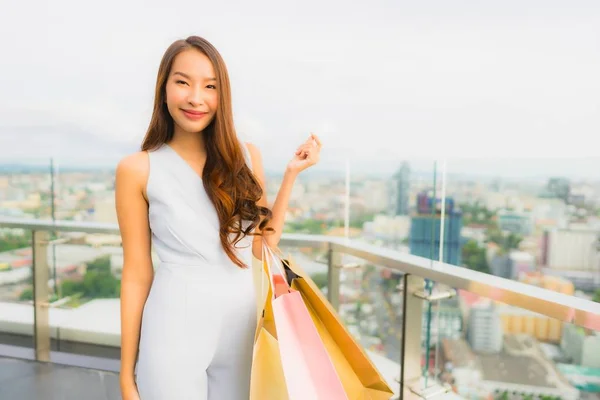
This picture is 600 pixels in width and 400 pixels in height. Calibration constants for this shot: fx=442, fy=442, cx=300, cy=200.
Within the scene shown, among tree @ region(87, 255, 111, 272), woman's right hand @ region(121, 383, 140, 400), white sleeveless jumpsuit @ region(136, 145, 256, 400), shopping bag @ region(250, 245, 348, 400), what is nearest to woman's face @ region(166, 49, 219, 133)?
white sleeveless jumpsuit @ region(136, 145, 256, 400)

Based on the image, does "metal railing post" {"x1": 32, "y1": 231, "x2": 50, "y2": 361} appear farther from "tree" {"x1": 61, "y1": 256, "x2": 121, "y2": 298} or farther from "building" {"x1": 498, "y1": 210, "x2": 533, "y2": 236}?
"building" {"x1": 498, "y1": 210, "x2": 533, "y2": 236}

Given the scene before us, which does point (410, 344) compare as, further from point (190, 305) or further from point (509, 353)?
point (190, 305)

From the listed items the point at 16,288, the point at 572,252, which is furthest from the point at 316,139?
the point at 16,288

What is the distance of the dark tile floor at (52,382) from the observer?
257 centimetres

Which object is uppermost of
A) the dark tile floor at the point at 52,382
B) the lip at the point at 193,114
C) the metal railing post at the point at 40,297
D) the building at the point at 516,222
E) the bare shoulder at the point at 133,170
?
the lip at the point at 193,114

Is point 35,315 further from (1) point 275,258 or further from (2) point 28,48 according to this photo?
(1) point 275,258

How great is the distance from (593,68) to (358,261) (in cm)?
477

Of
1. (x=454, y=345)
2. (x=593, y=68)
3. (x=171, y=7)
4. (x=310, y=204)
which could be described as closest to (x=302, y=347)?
(x=454, y=345)

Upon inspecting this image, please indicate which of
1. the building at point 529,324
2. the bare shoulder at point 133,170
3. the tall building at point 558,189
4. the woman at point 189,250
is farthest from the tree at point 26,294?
the tall building at point 558,189

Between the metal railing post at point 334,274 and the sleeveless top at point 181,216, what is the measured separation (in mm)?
1310

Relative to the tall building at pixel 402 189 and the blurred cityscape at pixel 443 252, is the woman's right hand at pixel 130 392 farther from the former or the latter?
the tall building at pixel 402 189

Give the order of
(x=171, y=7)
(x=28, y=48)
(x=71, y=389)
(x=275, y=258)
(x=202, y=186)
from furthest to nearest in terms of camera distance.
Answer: (x=28, y=48)
(x=171, y=7)
(x=71, y=389)
(x=202, y=186)
(x=275, y=258)

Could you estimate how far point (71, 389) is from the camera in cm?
265

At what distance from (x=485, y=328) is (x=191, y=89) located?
1426 millimetres
